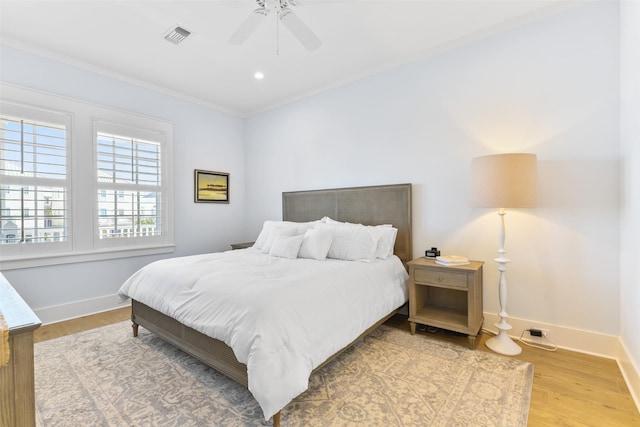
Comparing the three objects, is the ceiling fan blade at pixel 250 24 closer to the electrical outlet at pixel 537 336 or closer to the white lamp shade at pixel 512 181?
the white lamp shade at pixel 512 181

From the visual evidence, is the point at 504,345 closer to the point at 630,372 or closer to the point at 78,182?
the point at 630,372

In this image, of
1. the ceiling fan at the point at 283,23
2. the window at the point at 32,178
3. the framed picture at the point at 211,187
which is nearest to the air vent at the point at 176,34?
the ceiling fan at the point at 283,23

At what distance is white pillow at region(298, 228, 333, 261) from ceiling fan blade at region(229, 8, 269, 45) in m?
1.88

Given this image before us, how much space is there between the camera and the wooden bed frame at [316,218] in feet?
6.23

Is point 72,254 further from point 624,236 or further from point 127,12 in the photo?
point 624,236

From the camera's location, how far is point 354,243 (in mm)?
2949

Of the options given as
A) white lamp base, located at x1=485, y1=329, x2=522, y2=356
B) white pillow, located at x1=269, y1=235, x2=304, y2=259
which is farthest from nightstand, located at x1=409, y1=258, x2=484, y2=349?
white pillow, located at x1=269, y1=235, x2=304, y2=259

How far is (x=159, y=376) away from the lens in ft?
6.83

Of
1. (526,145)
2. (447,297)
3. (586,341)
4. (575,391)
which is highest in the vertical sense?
(526,145)

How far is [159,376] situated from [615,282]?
3.61 metres

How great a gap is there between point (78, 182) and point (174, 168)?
116 centimetres

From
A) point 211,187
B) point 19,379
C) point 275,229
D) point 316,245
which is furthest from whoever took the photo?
point 211,187

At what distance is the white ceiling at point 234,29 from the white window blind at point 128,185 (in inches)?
32.6

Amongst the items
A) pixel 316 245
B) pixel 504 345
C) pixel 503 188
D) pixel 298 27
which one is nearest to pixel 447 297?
pixel 504 345
